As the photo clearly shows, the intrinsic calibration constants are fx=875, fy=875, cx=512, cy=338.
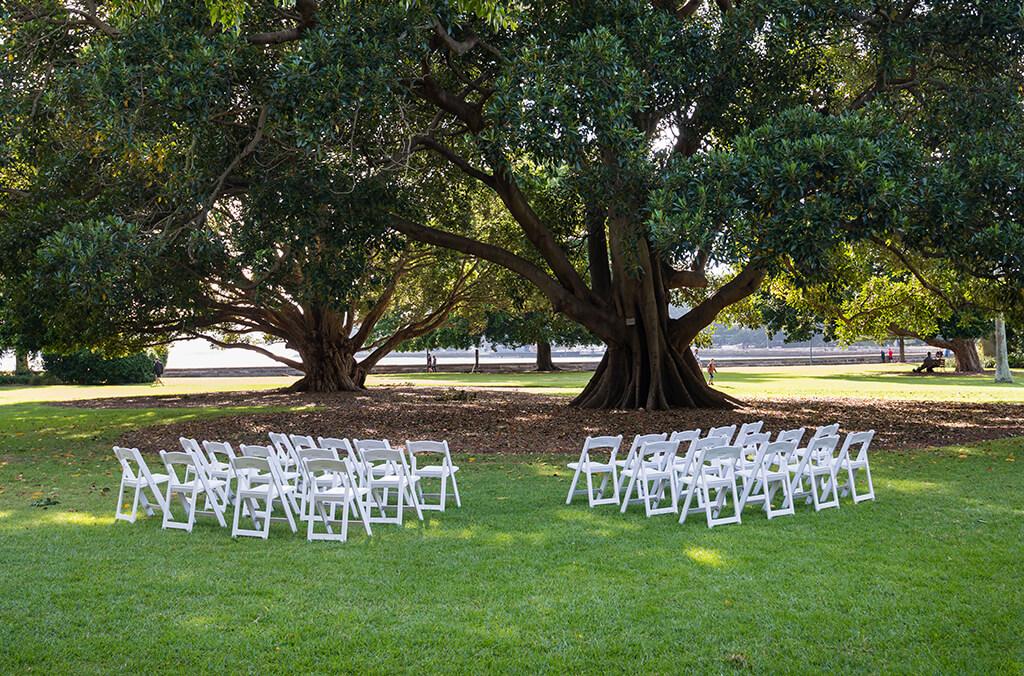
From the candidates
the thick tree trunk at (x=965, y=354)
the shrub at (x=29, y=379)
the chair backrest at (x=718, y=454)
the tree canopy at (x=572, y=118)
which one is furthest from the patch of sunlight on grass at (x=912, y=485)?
the shrub at (x=29, y=379)

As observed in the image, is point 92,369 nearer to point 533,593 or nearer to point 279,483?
point 279,483

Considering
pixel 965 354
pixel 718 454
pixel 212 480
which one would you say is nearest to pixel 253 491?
pixel 212 480

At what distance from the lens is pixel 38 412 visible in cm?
2328

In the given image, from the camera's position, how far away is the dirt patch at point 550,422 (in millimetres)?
15625

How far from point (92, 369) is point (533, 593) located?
39650mm

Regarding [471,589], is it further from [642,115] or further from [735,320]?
[735,320]

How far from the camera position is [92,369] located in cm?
4047

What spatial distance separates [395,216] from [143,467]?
9804 mm

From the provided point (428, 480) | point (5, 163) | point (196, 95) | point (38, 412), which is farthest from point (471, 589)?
point (38, 412)

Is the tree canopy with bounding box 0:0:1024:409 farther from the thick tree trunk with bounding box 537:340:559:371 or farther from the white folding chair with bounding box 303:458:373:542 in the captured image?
the thick tree trunk with bounding box 537:340:559:371

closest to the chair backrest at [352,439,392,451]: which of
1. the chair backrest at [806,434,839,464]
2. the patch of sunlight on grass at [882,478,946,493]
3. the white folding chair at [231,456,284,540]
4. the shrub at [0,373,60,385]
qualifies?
the white folding chair at [231,456,284,540]

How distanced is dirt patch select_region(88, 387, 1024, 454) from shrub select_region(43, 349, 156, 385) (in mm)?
21451

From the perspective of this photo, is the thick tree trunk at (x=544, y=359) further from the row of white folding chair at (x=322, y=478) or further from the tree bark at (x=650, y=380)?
the row of white folding chair at (x=322, y=478)

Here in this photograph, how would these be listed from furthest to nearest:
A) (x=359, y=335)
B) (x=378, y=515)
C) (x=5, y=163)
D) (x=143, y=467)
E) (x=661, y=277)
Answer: (x=359, y=335), (x=661, y=277), (x=5, y=163), (x=378, y=515), (x=143, y=467)
